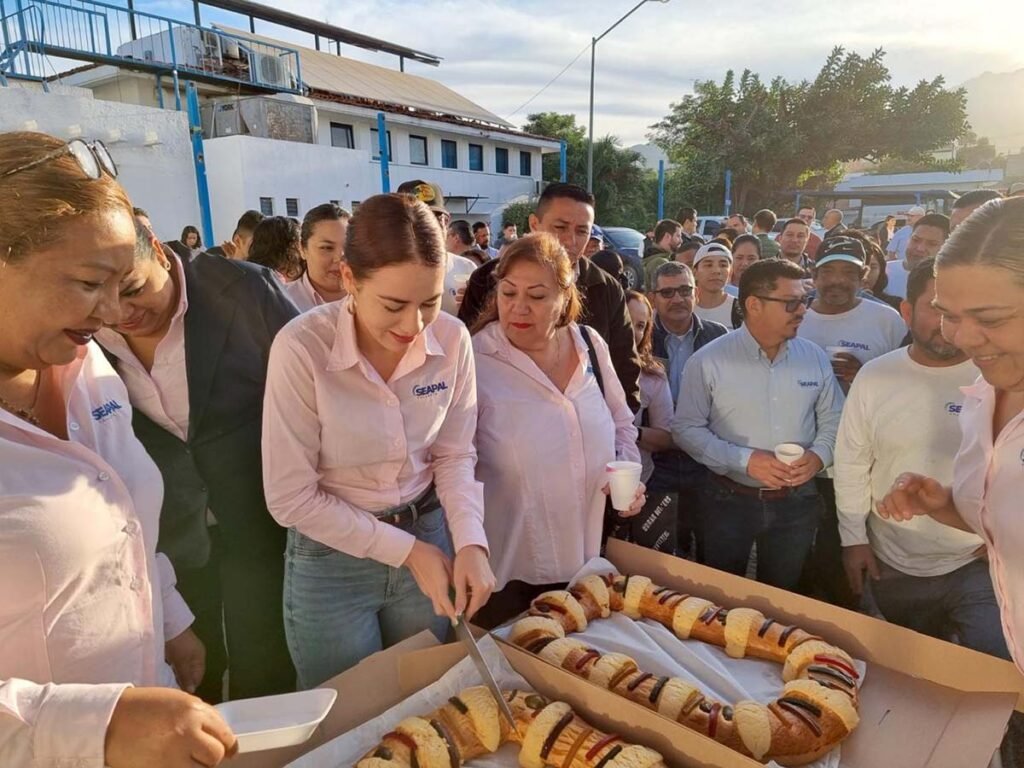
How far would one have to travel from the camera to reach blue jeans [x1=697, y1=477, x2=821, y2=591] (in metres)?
2.94

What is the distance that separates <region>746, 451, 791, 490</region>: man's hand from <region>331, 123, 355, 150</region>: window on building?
24473 mm

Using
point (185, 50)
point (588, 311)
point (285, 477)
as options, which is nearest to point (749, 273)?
point (588, 311)

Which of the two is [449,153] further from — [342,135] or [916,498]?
[916,498]

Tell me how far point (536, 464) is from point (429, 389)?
56 centimetres

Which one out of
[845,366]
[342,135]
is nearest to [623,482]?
[845,366]

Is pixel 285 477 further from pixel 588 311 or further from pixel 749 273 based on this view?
pixel 749 273

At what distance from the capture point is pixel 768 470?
2.71 metres

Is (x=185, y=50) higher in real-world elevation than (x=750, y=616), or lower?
higher

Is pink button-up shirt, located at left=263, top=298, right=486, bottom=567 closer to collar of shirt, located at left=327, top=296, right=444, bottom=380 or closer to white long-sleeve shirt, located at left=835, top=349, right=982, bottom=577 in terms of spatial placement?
collar of shirt, located at left=327, top=296, right=444, bottom=380

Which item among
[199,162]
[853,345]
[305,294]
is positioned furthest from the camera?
[199,162]

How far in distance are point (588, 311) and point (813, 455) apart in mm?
1213

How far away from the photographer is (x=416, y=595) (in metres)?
1.91

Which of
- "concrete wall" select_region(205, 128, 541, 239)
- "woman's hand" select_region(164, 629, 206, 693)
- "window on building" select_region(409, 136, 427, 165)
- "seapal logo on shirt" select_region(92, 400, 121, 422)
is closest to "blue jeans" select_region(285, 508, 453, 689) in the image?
"woman's hand" select_region(164, 629, 206, 693)

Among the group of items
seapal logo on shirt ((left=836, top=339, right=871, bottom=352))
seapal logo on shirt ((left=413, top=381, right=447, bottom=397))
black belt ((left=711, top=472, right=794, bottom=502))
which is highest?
seapal logo on shirt ((left=413, top=381, right=447, bottom=397))
